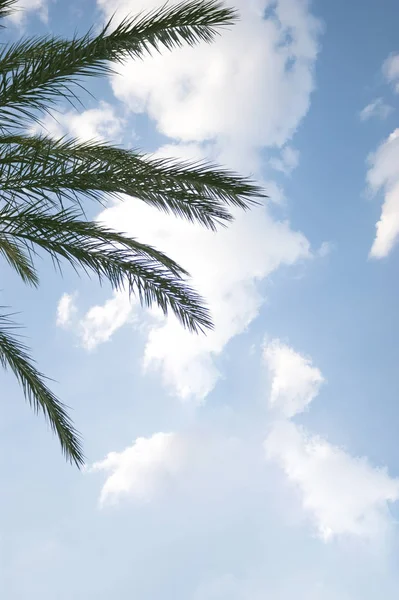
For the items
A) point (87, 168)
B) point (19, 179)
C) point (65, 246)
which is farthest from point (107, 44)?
point (65, 246)

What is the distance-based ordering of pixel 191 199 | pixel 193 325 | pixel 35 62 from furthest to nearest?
pixel 193 325 → pixel 191 199 → pixel 35 62

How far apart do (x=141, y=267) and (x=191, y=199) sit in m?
1.07

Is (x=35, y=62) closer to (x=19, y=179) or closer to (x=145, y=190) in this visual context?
(x=19, y=179)

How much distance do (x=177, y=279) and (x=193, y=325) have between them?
27.7 inches

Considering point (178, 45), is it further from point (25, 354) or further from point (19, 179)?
point (25, 354)

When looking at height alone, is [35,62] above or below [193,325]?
above

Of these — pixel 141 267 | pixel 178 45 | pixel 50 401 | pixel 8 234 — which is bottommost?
pixel 50 401

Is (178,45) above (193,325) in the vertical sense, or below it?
above

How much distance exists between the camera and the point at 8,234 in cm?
664

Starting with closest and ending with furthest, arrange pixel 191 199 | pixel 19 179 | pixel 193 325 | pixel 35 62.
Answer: pixel 35 62
pixel 19 179
pixel 191 199
pixel 193 325

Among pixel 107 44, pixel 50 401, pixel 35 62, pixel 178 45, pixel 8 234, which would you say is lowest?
pixel 50 401

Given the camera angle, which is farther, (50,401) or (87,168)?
(50,401)

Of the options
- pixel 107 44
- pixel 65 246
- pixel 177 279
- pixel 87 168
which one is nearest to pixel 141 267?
pixel 177 279

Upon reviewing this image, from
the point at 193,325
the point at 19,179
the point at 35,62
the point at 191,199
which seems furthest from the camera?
the point at 193,325
